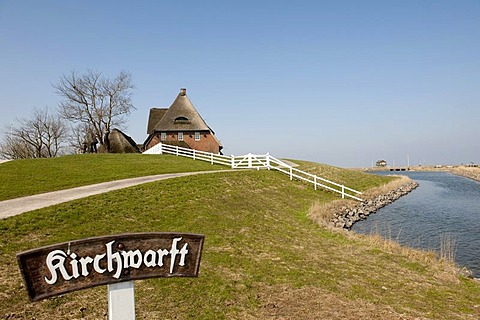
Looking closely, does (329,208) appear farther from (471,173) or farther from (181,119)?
(471,173)

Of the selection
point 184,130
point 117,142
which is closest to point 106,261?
point 184,130

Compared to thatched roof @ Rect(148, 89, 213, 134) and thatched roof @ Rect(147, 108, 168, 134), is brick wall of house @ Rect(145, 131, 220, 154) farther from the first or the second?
thatched roof @ Rect(147, 108, 168, 134)

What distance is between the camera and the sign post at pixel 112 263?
3.03 meters

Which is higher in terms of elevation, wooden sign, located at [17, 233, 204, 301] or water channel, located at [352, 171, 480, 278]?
wooden sign, located at [17, 233, 204, 301]

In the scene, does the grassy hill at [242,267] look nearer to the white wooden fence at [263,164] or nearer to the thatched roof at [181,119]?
the white wooden fence at [263,164]

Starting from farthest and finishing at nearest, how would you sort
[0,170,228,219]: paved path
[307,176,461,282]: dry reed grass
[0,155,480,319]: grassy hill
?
1. [0,170,228,219]: paved path
2. [307,176,461,282]: dry reed grass
3. [0,155,480,319]: grassy hill

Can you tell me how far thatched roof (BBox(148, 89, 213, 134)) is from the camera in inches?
1876

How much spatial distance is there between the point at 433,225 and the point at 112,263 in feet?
66.3

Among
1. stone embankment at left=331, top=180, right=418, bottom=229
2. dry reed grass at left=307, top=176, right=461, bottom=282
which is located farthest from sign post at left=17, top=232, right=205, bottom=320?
stone embankment at left=331, top=180, right=418, bottom=229

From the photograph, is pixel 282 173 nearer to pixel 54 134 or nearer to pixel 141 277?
pixel 141 277

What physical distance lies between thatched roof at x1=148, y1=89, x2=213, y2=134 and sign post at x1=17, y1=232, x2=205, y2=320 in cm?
4490

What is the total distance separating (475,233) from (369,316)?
14.2 m

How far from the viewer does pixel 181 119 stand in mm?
48500

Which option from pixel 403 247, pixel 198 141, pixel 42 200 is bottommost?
pixel 403 247
